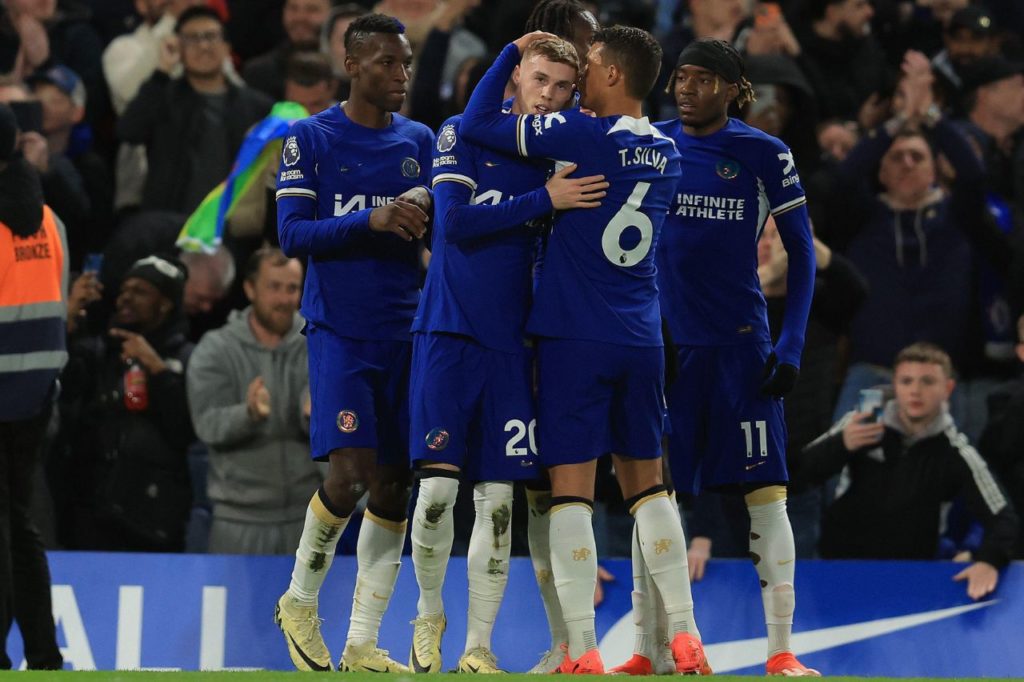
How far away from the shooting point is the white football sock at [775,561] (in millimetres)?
7289

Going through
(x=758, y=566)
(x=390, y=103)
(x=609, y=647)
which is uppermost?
(x=390, y=103)

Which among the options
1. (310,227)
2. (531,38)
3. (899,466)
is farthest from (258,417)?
(899,466)

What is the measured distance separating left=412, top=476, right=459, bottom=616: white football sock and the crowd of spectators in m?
2.01

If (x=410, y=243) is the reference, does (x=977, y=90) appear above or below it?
above

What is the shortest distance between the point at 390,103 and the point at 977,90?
20.3 ft

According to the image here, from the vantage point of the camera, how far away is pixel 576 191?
6.64 m

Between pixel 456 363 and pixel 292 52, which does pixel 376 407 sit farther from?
pixel 292 52

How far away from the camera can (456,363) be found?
686 cm

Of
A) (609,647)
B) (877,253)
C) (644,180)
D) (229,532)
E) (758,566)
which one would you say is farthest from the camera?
(877,253)

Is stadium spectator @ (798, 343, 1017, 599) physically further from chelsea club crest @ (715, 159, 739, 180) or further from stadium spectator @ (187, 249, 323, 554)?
stadium spectator @ (187, 249, 323, 554)

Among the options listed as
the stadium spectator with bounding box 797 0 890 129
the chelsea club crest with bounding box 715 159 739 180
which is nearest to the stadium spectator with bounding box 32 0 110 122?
the stadium spectator with bounding box 797 0 890 129

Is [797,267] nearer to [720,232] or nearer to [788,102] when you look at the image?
[720,232]

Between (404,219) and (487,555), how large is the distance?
4.30 ft

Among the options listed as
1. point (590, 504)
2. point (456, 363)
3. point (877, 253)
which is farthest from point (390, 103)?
point (877, 253)
